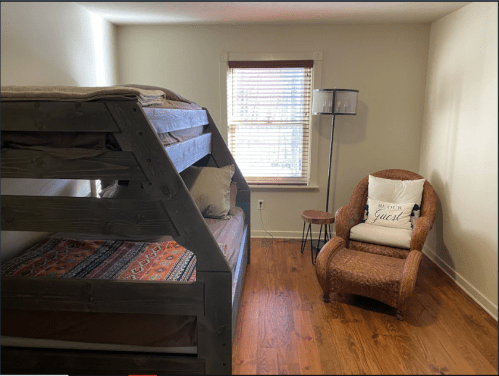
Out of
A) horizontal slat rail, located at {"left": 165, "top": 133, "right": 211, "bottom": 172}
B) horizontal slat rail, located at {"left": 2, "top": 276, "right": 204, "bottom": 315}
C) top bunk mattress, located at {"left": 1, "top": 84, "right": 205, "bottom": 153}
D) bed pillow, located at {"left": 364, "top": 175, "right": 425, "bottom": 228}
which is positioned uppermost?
top bunk mattress, located at {"left": 1, "top": 84, "right": 205, "bottom": 153}

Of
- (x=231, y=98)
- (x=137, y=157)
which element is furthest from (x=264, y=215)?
(x=137, y=157)

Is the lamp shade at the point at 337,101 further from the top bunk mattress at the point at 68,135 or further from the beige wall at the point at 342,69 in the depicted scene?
the top bunk mattress at the point at 68,135

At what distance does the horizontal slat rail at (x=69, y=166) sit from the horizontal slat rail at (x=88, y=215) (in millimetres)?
90

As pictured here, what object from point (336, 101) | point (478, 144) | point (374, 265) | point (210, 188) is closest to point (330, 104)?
point (336, 101)

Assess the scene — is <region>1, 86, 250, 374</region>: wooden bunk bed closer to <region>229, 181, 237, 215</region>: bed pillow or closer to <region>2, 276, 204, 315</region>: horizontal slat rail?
<region>2, 276, 204, 315</region>: horizontal slat rail

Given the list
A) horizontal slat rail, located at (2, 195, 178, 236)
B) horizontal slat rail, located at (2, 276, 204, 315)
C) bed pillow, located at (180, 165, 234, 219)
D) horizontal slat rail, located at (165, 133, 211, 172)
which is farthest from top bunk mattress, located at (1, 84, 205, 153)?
bed pillow, located at (180, 165, 234, 219)

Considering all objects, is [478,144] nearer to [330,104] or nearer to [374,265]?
[374,265]

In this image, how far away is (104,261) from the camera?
6.81 feet

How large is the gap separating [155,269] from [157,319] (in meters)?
0.45

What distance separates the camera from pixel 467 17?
0.91 metres

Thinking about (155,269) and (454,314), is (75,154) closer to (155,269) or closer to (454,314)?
(155,269)

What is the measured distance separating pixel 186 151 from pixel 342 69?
2.28 m

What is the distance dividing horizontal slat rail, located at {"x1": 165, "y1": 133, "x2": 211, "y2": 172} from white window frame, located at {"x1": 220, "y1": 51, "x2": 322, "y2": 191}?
1.02 m

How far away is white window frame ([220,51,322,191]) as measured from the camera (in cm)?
373
